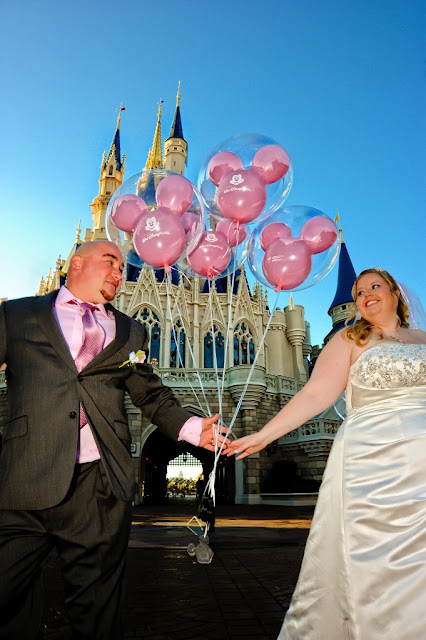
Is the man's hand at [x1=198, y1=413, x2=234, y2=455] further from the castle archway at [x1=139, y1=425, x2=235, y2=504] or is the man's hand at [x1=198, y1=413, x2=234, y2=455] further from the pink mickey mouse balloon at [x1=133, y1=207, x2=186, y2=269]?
the castle archway at [x1=139, y1=425, x2=235, y2=504]

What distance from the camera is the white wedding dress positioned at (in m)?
1.58

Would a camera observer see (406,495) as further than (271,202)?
No

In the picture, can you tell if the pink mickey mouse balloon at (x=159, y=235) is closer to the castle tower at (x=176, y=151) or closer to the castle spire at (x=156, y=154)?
the castle tower at (x=176, y=151)

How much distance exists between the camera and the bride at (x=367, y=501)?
5.23ft

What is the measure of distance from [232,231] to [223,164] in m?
0.67

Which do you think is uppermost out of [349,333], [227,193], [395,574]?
[227,193]

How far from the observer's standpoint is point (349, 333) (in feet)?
7.64

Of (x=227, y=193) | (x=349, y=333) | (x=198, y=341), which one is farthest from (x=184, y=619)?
(x=198, y=341)

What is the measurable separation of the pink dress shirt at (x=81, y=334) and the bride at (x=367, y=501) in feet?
0.99

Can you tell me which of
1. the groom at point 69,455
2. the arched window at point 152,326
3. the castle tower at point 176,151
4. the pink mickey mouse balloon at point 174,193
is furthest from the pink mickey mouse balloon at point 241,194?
the castle tower at point 176,151

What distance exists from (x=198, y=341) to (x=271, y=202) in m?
15.8

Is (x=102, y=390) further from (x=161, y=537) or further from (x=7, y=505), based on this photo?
(x=161, y=537)

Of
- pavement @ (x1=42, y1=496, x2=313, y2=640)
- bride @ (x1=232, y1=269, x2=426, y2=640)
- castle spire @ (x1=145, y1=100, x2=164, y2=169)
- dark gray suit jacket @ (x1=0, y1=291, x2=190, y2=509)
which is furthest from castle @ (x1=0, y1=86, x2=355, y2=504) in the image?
dark gray suit jacket @ (x1=0, y1=291, x2=190, y2=509)

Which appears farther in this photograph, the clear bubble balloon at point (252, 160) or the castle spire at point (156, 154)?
the castle spire at point (156, 154)
